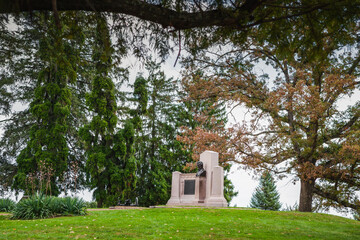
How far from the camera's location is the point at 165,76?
97.2 ft

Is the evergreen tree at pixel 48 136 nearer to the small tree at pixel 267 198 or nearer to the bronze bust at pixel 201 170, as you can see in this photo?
the bronze bust at pixel 201 170

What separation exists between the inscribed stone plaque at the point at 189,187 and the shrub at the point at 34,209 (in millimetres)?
8539

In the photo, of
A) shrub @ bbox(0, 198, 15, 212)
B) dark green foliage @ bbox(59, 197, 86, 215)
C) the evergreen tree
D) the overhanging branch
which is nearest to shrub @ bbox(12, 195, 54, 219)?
dark green foliage @ bbox(59, 197, 86, 215)

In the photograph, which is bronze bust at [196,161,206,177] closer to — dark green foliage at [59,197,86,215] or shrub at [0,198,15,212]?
dark green foliage at [59,197,86,215]

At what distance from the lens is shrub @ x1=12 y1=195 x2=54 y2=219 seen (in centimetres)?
1036

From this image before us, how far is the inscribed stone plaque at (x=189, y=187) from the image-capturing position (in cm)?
1764

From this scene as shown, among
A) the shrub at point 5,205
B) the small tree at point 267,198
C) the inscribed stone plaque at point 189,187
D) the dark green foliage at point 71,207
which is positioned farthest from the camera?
the small tree at point 267,198

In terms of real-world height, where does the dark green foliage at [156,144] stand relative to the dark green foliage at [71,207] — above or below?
above

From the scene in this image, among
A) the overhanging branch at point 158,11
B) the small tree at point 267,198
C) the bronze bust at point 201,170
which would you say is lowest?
the small tree at point 267,198

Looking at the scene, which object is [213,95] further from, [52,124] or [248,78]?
[52,124]

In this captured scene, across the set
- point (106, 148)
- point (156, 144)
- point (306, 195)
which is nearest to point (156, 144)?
point (156, 144)

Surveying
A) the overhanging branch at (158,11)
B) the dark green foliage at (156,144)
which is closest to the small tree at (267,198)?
the dark green foliage at (156,144)

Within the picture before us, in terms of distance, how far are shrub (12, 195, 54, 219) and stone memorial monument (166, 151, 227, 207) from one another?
7.98 m

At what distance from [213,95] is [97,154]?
26.3 feet
